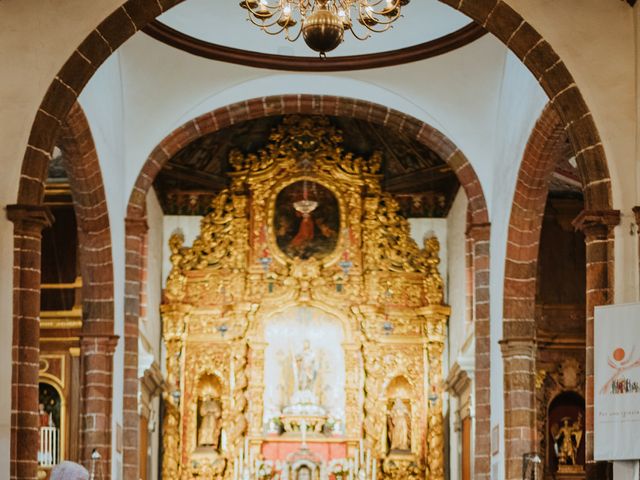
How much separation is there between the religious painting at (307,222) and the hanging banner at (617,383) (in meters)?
12.5

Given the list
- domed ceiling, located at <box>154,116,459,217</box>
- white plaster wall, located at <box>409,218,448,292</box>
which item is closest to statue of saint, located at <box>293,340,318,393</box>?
white plaster wall, located at <box>409,218,448,292</box>

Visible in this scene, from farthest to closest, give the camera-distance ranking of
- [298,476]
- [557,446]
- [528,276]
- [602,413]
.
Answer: [298,476]
[557,446]
[528,276]
[602,413]

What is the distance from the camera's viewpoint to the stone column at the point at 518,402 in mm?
18625

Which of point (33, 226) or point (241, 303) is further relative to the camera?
point (241, 303)

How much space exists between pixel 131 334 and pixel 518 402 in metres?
5.22

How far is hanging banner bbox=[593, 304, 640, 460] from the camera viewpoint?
40.7ft

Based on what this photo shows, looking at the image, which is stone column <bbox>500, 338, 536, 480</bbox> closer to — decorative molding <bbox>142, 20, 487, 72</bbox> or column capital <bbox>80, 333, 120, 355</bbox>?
decorative molding <bbox>142, 20, 487, 72</bbox>

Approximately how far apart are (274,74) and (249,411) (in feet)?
20.3

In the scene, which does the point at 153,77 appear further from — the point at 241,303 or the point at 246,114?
the point at 241,303


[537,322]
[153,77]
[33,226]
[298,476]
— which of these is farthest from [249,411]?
[33,226]

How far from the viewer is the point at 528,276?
19047mm

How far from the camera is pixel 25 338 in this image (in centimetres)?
1356

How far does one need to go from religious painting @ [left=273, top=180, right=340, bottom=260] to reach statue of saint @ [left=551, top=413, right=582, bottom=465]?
16.5ft

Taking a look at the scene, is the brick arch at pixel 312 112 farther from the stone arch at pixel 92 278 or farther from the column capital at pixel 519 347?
the column capital at pixel 519 347
